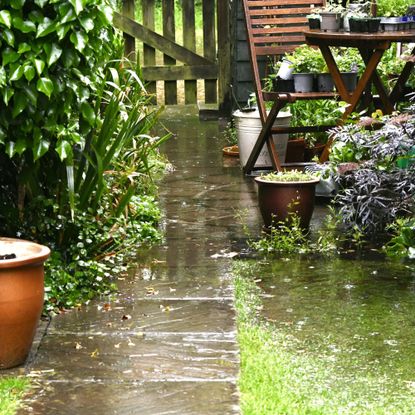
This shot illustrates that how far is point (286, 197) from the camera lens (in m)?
5.77

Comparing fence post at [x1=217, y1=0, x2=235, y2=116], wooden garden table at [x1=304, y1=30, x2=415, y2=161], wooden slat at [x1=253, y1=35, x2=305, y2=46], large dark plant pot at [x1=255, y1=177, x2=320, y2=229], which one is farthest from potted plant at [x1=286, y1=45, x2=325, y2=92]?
fence post at [x1=217, y1=0, x2=235, y2=116]

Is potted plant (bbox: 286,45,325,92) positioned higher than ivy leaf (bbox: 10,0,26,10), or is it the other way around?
ivy leaf (bbox: 10,0,26,10)

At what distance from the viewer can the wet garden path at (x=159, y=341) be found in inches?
140

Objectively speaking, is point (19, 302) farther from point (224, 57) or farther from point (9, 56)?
point (224, 57)

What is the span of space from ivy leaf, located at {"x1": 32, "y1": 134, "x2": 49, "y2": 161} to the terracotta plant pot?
52 cm

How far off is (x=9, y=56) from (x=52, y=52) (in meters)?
0.19

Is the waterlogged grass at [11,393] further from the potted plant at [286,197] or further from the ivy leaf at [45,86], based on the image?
the potted plant at [286,197]

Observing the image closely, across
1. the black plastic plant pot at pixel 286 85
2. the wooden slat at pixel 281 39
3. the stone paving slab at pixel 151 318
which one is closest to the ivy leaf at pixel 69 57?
the stone paving slab at pixel 151 318

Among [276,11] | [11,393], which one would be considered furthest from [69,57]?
[276,11]

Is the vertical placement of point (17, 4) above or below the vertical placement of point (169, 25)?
below

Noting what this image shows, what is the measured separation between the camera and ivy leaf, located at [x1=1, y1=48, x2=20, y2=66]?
405cm

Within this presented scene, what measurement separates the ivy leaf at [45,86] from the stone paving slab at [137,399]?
4.11 feet

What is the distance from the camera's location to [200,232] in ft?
19.8

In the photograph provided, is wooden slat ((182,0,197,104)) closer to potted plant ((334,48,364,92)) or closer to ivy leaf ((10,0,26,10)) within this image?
potted plant ((334,48,364,92))
